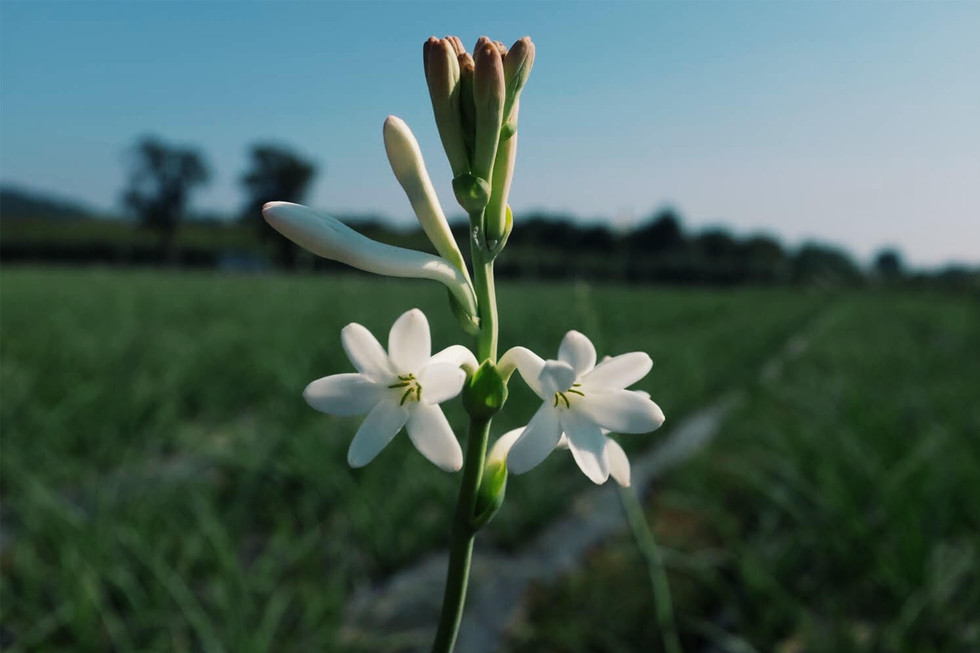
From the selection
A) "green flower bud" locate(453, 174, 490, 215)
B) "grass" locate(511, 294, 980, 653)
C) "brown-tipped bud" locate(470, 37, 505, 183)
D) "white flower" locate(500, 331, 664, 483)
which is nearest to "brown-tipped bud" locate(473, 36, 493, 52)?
"brown-tipped bud" locate(470, 37, 505, 183)

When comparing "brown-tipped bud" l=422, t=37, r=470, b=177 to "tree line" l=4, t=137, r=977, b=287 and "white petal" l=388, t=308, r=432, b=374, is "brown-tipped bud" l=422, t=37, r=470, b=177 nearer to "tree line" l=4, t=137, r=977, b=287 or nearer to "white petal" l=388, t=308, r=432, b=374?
"white petal" l=388, t=308, r=432, b=374

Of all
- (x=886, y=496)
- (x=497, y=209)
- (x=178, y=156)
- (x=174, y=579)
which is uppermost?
(x=178, y=156)

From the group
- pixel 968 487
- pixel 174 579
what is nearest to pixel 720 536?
pixel 968 487

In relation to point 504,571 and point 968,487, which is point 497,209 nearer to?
point 504,571

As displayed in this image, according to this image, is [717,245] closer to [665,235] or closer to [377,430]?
[665,235]

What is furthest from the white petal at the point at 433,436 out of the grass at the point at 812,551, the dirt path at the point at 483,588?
the grass at the point at 812,551

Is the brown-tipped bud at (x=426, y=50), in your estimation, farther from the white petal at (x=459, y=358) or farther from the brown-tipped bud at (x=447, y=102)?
A: the white petal at (x=459, y=358)
